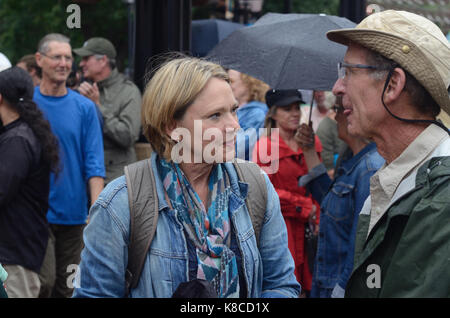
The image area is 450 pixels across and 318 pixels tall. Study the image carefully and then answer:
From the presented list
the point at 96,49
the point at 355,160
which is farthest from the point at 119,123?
the point at 355,160

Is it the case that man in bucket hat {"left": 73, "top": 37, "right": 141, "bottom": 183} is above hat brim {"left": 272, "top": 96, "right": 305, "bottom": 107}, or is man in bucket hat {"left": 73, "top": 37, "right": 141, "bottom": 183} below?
below

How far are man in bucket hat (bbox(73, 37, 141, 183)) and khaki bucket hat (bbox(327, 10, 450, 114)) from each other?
3934 mm

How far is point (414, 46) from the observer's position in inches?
92.4

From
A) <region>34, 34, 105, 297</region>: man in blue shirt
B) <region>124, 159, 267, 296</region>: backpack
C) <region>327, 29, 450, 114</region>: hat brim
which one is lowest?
<region>34, 34, 105, 297</region>: man in blue shirt

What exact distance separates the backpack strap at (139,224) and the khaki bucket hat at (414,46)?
1.04m

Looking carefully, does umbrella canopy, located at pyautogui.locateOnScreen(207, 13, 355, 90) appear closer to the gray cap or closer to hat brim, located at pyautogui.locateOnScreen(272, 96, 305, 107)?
hat brim, located at pyautogui.locateOnScreen(272, 96, 305, 107)

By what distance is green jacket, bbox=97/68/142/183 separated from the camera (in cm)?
607

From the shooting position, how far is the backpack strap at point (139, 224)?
2.29 m

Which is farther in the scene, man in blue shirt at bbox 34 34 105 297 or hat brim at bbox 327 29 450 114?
man in blue shirt at bbox 34 34 105 297

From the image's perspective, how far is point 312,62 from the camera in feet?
13.0

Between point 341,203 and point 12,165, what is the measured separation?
2.22 metres

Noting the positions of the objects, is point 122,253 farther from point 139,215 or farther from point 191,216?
point 191,216

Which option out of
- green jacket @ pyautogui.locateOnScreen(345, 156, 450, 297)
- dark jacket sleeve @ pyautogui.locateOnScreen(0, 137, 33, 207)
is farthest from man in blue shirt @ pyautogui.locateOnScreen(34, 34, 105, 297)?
green jacket @ pyautogui.locateOnScreen(345, 156, 450, 297)

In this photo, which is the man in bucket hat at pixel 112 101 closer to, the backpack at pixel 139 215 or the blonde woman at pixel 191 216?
the blonde woman at pixel 191 216
